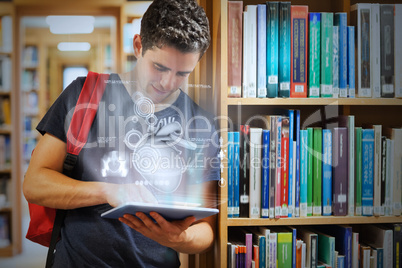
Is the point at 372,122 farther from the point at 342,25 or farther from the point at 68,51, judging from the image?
the point at 68,51

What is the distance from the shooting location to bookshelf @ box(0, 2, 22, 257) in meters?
1.33

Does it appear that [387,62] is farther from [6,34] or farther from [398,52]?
[6,34]

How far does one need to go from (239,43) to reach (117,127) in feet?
1.75

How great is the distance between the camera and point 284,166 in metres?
1.39

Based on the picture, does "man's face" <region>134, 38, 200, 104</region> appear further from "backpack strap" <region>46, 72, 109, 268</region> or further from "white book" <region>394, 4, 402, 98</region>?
"white book" <region>394, 4, 402, 98</region>

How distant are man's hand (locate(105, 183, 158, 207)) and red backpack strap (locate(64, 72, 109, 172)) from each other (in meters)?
0.16

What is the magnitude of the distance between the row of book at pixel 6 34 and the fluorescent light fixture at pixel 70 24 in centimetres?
15

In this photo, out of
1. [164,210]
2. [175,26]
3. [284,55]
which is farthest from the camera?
[284,55]

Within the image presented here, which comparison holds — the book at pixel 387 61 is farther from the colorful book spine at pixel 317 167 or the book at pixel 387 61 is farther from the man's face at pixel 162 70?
the man's face at pixel 162 70

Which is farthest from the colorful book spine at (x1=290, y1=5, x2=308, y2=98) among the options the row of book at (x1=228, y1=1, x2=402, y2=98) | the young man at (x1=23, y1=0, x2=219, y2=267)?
the young man at (x1=23, y1=0, x2=219, y2=267)

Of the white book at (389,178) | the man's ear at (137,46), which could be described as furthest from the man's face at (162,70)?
the white book at (389,178)

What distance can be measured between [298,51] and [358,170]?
0.50m

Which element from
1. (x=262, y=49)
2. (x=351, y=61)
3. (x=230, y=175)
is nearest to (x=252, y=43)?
(x=262, y=49)

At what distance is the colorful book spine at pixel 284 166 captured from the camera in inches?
54.5
